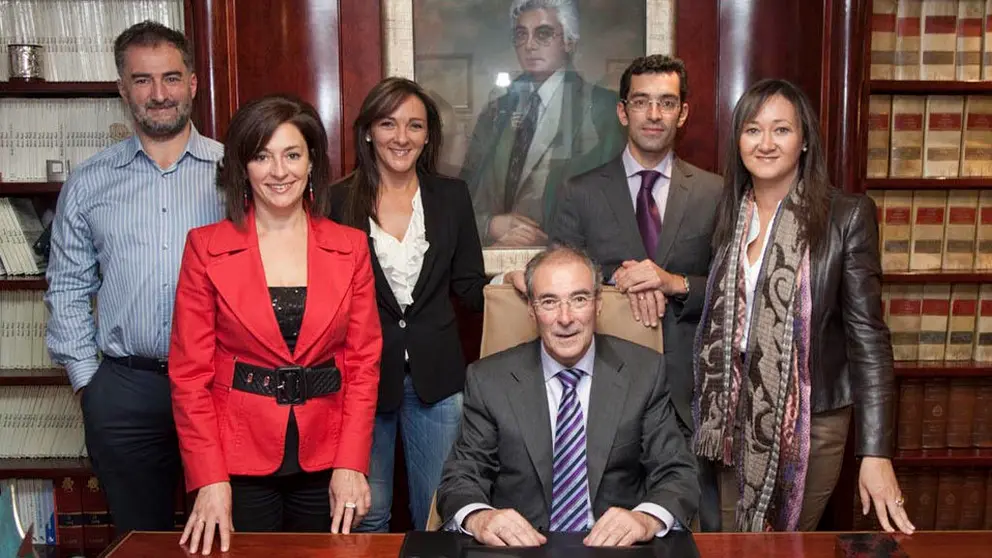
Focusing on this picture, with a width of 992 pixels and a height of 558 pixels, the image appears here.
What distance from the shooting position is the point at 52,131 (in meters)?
3.51

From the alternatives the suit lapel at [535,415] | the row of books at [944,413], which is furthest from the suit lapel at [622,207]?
the row of books at [944,413]

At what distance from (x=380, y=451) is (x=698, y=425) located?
0.92 meters

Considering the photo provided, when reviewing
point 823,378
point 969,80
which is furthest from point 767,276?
point 969,80

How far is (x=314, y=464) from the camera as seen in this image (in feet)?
7.41

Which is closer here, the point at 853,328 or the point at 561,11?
the point at 853,328

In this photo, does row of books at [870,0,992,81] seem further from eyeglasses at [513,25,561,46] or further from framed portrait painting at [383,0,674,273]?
eyeglasses at [513,25,561,46]

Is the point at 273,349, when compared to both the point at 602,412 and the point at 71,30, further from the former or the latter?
the point at 71,30

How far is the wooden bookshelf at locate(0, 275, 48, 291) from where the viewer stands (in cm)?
344

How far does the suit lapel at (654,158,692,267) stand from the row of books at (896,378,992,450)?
136 centimetres

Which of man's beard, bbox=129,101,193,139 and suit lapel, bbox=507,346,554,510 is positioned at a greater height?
man's beard, bbox=129,101,193,139

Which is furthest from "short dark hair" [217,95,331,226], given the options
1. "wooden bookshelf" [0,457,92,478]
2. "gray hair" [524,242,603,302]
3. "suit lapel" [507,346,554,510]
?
"wooden bookshelf" [0,457,92,478]

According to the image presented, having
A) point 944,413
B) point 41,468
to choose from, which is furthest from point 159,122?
point 944,413

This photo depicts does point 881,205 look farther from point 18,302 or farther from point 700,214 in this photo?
point 18,302

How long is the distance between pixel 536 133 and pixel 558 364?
160cm
